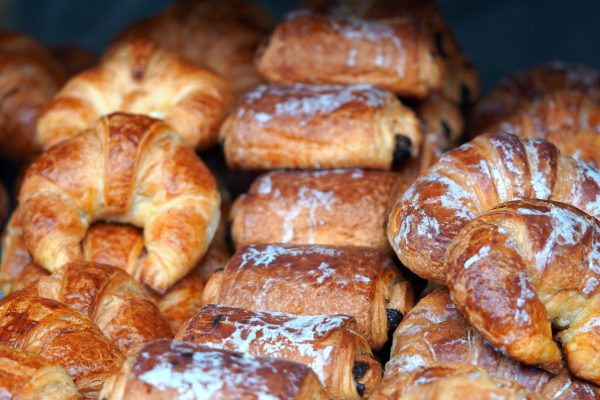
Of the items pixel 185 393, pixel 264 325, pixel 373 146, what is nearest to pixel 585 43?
pixel 373 146

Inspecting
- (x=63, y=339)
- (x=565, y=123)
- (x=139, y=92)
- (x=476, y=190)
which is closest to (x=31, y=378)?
(x=63, y=339)

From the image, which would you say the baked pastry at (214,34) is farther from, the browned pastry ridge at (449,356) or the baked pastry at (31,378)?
the baked pastry at (31,378)

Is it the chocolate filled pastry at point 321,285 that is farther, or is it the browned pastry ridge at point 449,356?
the chocolate filled pastry at point 321,285

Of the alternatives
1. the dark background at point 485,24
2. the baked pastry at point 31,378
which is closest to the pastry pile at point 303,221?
the baked pastry at point 31,378

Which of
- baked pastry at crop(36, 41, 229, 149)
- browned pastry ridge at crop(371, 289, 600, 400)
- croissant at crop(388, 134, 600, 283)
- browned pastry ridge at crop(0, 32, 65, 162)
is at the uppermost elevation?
croissant at crop(388, 134, 600, 283)

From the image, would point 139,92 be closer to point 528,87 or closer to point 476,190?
point 476,190

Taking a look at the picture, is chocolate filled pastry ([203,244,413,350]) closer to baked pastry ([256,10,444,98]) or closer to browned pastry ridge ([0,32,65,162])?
baked pastry ([256,10,444,98])

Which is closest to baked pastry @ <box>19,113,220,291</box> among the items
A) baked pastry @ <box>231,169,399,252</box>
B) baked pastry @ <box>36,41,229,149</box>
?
baked pastry @ <box>231,169,399,252</box>
